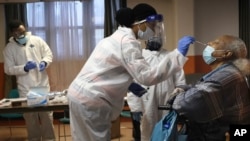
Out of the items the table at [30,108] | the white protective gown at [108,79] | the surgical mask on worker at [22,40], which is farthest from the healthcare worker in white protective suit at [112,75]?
the surgical mask on worker at [22,40]

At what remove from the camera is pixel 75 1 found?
17.5ft

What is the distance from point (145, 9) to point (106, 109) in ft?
2.17

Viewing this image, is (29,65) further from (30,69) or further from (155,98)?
(155,98)

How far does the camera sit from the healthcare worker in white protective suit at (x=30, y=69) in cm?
414

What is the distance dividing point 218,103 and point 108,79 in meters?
0.66

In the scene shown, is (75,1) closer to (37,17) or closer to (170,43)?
(37,17)

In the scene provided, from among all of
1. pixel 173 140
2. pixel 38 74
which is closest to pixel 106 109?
pixel 173 140

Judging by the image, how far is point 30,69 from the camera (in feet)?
13.4

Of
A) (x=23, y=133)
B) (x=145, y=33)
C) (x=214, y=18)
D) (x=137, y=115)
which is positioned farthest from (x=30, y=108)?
(x=214, y=18)

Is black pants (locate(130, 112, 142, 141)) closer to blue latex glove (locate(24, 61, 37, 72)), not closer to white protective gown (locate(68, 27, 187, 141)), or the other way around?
white protective gown (locate(68, 27, 187, 141))

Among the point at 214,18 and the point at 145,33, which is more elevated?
the point at 214,18

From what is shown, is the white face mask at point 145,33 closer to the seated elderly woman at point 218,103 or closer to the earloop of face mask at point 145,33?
the earloop of face mask at point 145,33

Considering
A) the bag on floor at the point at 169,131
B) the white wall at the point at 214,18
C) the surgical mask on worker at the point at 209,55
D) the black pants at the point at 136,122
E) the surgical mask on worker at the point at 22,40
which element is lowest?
the black pants at the point at 136,122

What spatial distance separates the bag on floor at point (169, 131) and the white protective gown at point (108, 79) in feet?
0.79
